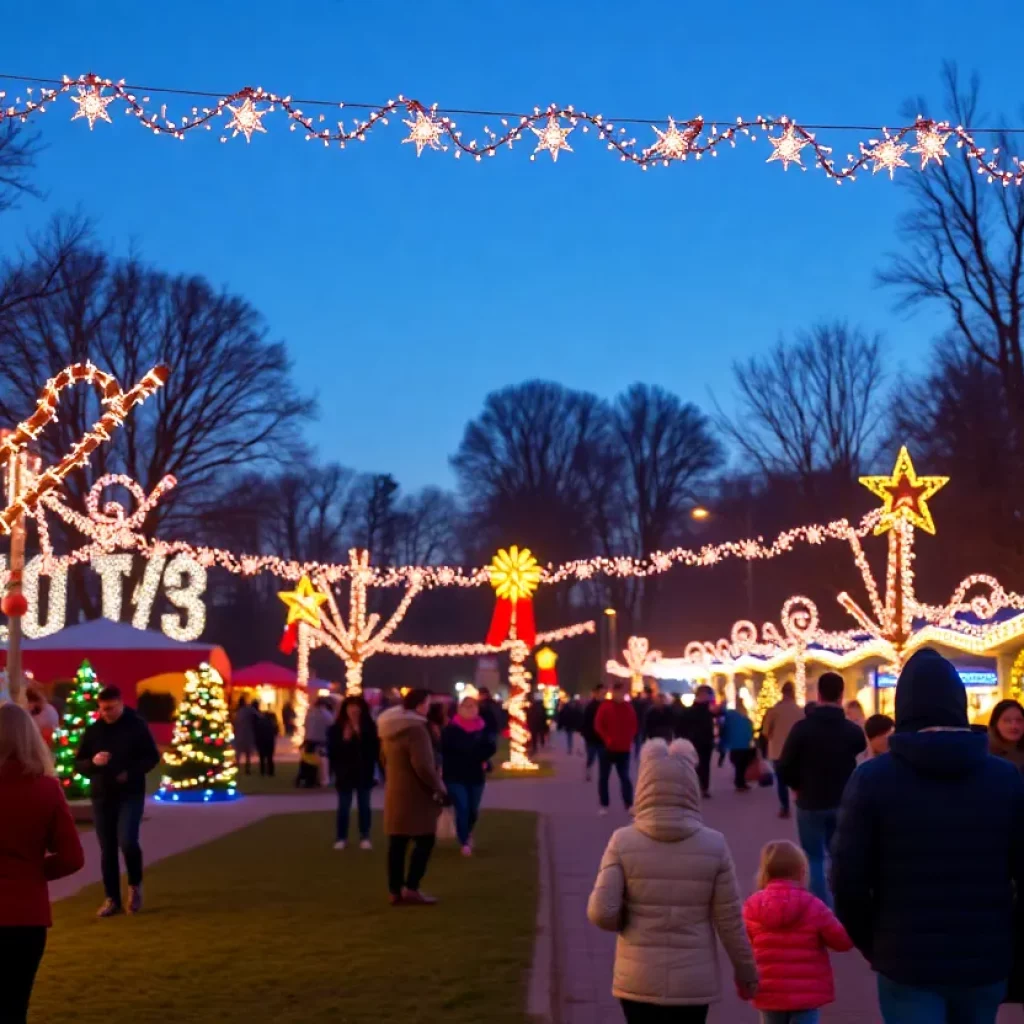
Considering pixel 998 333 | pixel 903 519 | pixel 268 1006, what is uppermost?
pixel 998 333

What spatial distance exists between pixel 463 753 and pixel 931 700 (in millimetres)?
12913

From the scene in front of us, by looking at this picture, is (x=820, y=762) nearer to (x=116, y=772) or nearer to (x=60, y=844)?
(x=116, y=772)

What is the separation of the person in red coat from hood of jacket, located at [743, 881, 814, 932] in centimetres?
255

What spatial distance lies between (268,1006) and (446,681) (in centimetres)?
6985

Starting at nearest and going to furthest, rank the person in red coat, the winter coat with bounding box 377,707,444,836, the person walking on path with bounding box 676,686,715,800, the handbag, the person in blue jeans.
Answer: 1. the person in red coat
2. the winter coat with bounding box 377,707,444,836
3. the person in blue jeans
4. the handbag
5. the person walking on path with bounding box 676,686,715,800

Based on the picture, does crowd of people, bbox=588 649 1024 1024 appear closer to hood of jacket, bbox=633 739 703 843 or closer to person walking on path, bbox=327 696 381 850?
hood of jacket, bbox=633 739 703 843

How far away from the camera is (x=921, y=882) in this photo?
4992 millimetres

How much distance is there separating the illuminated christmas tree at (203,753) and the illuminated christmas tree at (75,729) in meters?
1.60

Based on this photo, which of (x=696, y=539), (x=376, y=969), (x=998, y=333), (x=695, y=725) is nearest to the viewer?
(x=376, y=969)

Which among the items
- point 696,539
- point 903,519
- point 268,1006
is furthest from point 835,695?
point 696,539

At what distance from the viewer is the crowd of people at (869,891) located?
4.98 meters

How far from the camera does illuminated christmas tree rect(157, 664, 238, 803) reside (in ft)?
88.3

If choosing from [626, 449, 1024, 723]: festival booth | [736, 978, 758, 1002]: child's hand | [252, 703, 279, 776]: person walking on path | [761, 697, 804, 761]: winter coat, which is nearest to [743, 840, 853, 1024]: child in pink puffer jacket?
[736, 978, 758, 1002]: child's hand

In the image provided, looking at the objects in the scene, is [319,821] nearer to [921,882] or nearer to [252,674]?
[921,882]
